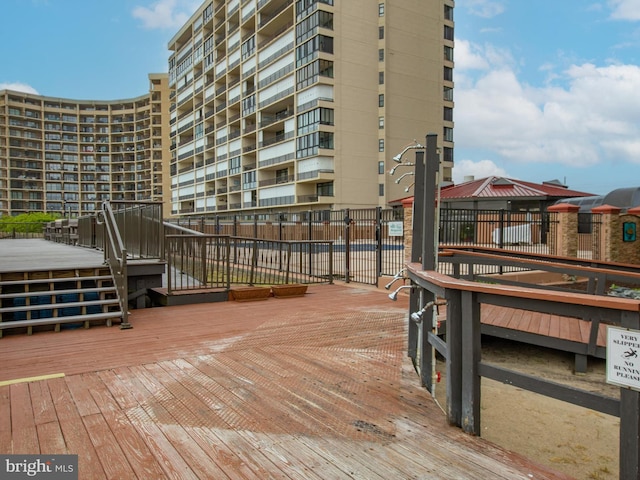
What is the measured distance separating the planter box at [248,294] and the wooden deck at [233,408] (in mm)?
2681

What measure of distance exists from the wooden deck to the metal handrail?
477mm

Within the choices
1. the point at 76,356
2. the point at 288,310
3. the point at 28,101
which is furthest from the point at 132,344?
the point at 28,101

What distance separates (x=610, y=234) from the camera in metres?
14.4

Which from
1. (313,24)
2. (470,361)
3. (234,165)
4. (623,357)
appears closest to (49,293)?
(470,361)

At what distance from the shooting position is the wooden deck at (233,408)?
9.04ft

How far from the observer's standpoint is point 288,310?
8.09 meters

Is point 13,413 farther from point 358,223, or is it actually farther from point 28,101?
point 28,101

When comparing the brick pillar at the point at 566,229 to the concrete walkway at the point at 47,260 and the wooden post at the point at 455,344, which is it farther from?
the concrete walkway at the point at 47,260

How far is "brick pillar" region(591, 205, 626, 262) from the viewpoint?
14445 mm

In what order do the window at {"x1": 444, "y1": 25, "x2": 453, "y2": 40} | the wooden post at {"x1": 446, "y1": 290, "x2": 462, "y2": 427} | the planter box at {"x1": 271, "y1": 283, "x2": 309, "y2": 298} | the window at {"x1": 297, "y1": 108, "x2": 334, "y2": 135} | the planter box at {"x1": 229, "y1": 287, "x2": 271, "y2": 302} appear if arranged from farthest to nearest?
the window at {"x1": 444, "y1": 25, "x2": 453, "y2": 40} → the window at {"x1": 297, "y1": 108, "x2": 334, "y2": 135} → the planter box at {"x1": 271, "y1": 283, "x2": 309, "y2": 298} → the planter box at {"x1": 229, "y1": 287, "x2": 271, "y2": 302} → the wooden post at {"x1": 446, "y1": 290, "x2": 462, "y2": 427}

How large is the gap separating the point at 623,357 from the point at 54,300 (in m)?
7.30

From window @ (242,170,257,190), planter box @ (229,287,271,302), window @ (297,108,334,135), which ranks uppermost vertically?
window @ (297,108,334,135)

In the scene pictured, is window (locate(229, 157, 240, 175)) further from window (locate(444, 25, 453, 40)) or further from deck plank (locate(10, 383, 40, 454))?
deck plank (locate(10, 383, 40, 454))

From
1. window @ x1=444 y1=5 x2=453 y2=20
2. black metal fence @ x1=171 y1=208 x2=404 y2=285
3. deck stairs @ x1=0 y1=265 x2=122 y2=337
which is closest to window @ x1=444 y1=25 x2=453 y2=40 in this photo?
window @ x1=444 y1=5 x2=453 y2=20
